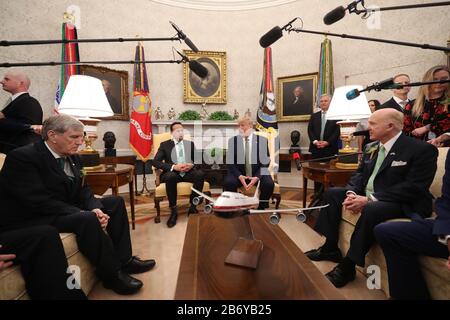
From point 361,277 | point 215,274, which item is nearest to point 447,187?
point 361,277

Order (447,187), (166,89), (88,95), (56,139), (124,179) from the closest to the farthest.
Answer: (447,187), (56,139), (88,95), (124,179), (166,89)

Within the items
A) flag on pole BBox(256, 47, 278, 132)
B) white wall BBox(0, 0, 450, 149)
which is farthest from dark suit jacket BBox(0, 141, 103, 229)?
flag on pole BBox(256, 47, 278, 132)

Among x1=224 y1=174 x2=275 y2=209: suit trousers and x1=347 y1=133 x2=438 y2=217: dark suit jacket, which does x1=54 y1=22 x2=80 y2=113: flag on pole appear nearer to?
x1=224 y1=174 x2=275 y2=209: suit trousers

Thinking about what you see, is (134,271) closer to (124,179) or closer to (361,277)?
(124,179)

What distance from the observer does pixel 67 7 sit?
16.3 feet

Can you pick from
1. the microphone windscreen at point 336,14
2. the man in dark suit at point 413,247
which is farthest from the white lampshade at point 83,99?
the man in dark suit at point 413,247

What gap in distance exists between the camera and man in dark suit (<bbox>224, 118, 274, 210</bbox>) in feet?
11.8

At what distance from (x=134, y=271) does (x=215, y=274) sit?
1.30 meters

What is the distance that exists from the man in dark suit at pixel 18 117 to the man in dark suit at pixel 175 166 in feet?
5.25

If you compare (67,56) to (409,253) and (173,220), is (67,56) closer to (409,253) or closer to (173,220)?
(173,220)

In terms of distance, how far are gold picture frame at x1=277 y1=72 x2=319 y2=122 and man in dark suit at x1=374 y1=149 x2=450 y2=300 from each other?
450cm

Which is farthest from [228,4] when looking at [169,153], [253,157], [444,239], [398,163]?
[444,239]

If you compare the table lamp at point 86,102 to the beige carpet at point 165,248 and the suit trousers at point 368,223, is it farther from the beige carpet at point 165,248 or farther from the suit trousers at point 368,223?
the suit trousers at point 368,223

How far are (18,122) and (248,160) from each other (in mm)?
2953
